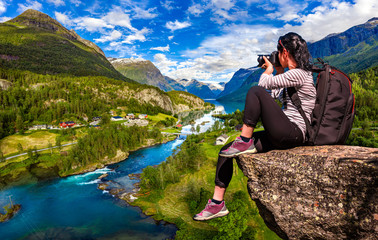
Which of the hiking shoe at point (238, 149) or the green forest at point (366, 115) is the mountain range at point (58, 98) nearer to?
the hiking shoe at point (238, 149)

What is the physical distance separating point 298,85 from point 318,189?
238 centimetres

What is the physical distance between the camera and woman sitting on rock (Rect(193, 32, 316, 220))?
415cm

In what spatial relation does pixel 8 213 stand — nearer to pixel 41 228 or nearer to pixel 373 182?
pixel 41 228

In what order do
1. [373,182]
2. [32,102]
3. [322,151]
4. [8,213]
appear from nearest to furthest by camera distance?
[373,182] < [322,151] < [8,213] < [32,102]

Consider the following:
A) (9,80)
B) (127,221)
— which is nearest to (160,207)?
(127,221)

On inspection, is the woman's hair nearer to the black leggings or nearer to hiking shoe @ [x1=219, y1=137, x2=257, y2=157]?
the black leggings

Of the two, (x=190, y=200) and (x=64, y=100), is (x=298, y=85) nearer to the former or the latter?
(x=190, y=200)

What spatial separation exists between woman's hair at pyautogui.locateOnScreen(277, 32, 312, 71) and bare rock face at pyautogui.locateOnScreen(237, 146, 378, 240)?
2068 millimetres

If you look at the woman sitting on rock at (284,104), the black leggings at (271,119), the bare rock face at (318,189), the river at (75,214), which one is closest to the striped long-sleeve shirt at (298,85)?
the woman sitting on rock at (284,104)

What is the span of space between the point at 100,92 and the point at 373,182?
183193 mm

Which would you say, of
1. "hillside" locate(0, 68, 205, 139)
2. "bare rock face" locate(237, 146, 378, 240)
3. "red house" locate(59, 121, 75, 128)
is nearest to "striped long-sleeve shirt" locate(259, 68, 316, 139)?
"bare rock face" locate(237, 146, 378, 240)

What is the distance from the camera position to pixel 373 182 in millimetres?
3369

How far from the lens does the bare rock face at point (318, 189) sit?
3.54m

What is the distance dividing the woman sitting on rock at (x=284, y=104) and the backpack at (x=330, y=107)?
5.2 inches
